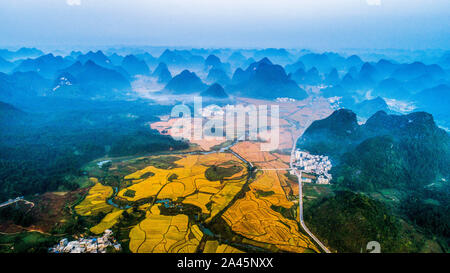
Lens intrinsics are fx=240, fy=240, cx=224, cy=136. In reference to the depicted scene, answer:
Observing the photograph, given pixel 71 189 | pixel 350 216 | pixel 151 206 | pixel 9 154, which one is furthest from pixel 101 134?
pixel 350 216

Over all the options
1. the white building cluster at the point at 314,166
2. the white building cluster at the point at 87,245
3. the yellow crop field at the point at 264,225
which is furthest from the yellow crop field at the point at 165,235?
the white building cluster at the point at 314,166

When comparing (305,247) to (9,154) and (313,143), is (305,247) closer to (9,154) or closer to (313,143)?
(313,143)

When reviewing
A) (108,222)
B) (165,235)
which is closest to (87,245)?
(108,222)

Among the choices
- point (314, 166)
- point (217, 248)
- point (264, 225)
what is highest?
point (314, 166)

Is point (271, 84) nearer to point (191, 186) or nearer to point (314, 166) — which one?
point (314, 166)

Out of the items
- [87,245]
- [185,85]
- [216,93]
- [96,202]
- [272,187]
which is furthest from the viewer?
[185,85]

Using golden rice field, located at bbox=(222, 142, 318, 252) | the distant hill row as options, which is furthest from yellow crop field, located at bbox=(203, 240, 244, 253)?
the distant hill row
